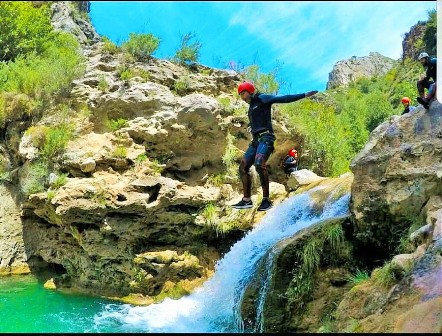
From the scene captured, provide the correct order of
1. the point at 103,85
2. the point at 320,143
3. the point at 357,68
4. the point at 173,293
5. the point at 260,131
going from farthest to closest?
the point at 357,68, the point at 320,143, the point at 103,85, the point at 173,293, the point at 260,131

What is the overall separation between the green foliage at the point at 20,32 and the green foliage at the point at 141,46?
17.8ft

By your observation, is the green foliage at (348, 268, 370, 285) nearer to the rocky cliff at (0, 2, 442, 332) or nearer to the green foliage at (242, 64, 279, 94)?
the rocky cliff at (0, 2, 442, 332)

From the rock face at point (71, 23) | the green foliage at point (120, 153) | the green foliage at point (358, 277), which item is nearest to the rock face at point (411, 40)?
the rock face at point (71, 23)

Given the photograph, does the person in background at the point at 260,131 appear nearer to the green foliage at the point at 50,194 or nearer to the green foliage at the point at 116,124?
the green foliage at the point at 50,194

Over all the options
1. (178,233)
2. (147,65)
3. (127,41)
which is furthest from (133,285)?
(127,41)

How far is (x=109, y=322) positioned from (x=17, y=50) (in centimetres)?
1522

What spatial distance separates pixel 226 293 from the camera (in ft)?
37.2

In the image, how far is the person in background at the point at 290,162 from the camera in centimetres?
1659

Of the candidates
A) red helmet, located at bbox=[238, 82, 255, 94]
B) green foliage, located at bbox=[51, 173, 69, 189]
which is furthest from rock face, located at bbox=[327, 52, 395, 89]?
red helmet, located at bbox=[238, 82, 255, 94]

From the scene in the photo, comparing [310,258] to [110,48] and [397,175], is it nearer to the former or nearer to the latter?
[397,175]

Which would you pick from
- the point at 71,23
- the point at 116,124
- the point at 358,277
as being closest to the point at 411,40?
the point at 71,23

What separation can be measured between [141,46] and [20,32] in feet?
26.1

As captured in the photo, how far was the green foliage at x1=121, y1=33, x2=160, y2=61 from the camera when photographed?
1738 centimetres

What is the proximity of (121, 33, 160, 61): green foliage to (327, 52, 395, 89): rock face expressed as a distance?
46501 millimetres
